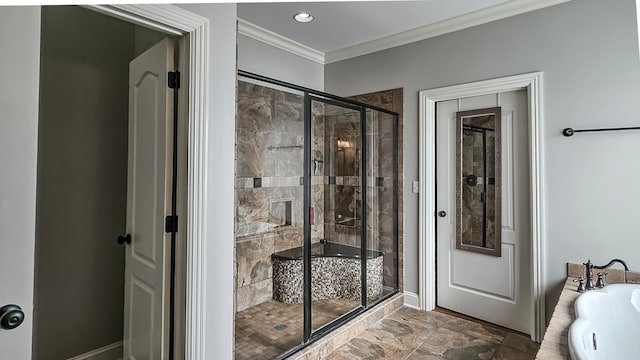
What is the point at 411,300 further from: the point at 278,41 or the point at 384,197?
the point at 278,41

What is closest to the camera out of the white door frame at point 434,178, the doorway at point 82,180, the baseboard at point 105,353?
the doorway at point 82,180

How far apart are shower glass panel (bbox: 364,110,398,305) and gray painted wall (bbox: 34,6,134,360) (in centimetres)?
215

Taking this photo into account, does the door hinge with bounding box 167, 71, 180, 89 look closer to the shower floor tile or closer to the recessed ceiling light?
the recessed ceiling light

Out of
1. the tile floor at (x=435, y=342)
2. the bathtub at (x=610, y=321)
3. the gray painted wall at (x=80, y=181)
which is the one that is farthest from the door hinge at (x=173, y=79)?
the bathtub at (x=610, y=321)

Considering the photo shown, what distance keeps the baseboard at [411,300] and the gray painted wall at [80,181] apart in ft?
8.02

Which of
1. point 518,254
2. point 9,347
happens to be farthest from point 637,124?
point 9,347

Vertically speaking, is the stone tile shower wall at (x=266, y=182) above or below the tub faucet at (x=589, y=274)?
above

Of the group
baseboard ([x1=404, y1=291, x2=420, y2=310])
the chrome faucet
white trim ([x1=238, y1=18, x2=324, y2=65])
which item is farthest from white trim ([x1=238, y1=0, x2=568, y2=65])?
baseboard ([x1=404, y1=291, x2=420, y2=310])

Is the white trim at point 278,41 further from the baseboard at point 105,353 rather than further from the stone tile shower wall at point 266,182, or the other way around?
the baseboard at point 105,353

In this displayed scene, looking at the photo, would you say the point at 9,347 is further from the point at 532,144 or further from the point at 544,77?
the point at 544,77

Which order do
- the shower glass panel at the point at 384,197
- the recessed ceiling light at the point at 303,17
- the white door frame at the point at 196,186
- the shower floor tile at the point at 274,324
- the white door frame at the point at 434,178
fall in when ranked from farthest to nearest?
the shower glass panel at the point at 384,197
the recessed ceiling light at the point at 303,17
the white door frame at the point at 434,178
the shower floor tile at the point at 274,324
the white door frame at the point at 196,186

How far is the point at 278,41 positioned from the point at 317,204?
1717 mm

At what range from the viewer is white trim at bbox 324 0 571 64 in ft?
8.53

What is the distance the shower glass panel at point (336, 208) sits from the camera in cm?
315
